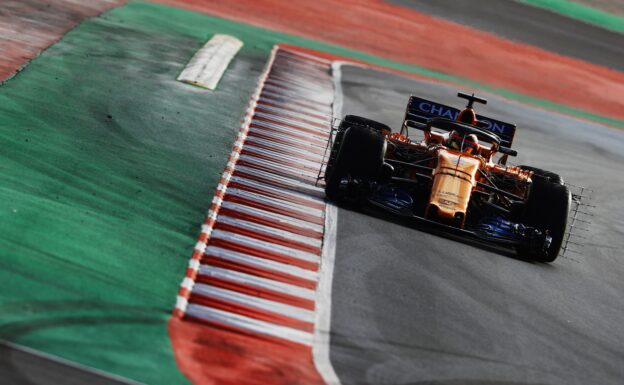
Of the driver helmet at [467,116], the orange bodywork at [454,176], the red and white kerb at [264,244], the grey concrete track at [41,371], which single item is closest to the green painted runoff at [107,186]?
the grey concrete track at [41,371]

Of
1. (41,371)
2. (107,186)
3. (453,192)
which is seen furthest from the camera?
(453,192)

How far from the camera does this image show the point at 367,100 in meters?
25.1

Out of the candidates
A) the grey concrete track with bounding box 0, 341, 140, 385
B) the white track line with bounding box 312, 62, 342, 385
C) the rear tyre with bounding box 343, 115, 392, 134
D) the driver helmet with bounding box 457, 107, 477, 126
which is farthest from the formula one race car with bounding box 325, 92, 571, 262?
the grey concrete track with bounding box 0, 341, 140, 385

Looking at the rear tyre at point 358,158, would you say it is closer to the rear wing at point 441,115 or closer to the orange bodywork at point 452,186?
the orange bodywork at point 452,186

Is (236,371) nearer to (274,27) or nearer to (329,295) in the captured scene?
(329,295)

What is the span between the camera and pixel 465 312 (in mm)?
12422

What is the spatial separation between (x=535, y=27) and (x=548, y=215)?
27.6m

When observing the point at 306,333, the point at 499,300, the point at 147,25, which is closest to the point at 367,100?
the point at 147,25

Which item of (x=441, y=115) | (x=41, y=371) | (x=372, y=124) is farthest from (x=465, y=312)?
(x=441, y=115)

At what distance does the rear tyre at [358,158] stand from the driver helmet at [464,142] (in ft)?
4.77

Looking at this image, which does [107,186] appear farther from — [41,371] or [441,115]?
[441,115]

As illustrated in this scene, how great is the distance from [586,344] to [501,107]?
17597mm

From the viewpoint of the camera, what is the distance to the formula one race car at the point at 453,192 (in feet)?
49.1

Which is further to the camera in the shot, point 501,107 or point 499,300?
point 501,107
